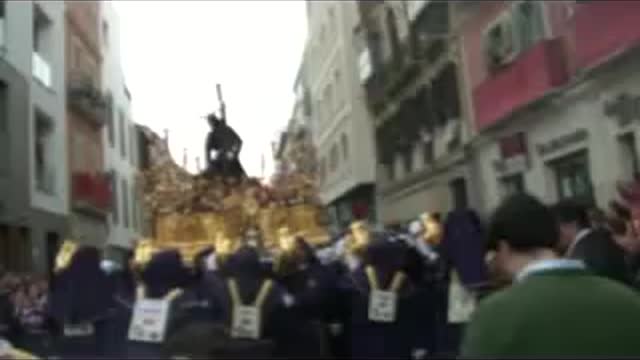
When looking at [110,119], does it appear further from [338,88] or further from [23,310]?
[23,310]

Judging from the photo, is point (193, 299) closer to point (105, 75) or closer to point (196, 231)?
point (196, 231)

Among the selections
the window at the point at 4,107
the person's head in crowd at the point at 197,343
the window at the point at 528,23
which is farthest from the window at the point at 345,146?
the person's head in crowd at the point at 197,343

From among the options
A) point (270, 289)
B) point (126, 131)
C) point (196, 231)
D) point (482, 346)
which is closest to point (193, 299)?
point (270, 289)

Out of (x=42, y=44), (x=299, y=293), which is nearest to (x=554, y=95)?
(x=299, y=293)

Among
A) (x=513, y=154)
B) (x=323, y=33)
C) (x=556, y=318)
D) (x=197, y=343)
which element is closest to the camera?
(x=556, y=318)

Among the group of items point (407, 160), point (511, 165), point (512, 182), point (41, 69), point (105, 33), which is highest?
point (105, 33)

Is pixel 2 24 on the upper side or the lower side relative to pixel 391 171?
upper

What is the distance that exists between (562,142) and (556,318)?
16.7 m

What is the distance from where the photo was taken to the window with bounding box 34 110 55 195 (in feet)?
94.9

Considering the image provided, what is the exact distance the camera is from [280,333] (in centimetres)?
948

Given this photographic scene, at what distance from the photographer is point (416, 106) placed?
30.9m

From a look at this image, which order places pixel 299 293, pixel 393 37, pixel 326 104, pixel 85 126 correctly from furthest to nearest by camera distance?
pixel 326 104, pixel 85 126, pixel 393 37, pixel 299 293

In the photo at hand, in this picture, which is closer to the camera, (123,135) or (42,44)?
(42,44)

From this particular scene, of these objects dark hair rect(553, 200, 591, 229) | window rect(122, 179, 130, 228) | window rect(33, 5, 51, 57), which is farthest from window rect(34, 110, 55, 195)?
dark hair rect(553, 200, 591, 229)
